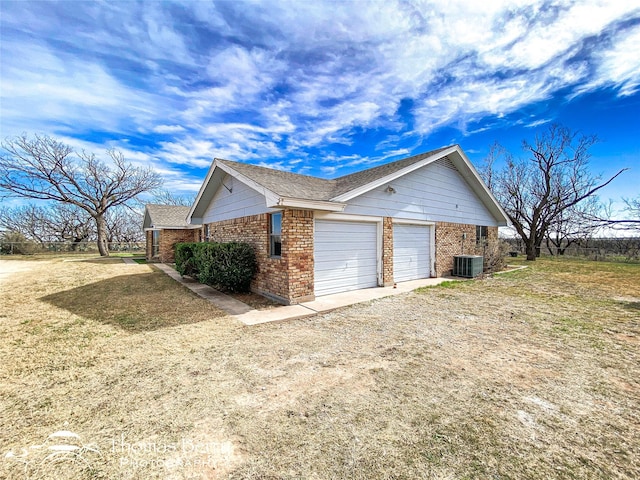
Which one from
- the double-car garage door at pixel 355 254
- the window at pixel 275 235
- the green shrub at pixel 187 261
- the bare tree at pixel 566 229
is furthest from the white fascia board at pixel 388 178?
the bare tree at pixel 566 229

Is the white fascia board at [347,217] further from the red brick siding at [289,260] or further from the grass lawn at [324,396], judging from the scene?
the grass lawn at [324,396]

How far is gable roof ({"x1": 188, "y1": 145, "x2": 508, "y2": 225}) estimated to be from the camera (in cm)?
684

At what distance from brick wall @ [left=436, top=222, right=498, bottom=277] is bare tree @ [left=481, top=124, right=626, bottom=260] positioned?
11.7 m

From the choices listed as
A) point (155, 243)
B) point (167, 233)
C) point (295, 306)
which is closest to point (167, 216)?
point (167, 233)

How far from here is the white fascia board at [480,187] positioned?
11.1m

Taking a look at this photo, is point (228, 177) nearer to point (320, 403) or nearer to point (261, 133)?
point (261, 133)

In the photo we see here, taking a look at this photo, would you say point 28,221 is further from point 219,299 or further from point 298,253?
point 298,253

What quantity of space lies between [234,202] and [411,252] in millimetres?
6809

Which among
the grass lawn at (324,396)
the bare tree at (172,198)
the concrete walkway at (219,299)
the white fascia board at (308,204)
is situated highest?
the bare tree at (172,198)

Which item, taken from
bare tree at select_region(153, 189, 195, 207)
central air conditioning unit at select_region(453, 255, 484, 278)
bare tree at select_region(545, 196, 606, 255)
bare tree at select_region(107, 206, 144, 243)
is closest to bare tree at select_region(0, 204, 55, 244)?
bare tree at select_region(107, 206, 144, 243)

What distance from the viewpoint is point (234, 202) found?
32.0 ft

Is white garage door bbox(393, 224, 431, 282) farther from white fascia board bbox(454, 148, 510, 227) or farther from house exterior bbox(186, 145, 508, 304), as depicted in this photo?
white fascia board bbox(454, 148, 510, 227)

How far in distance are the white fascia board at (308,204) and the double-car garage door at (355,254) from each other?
1.87ft

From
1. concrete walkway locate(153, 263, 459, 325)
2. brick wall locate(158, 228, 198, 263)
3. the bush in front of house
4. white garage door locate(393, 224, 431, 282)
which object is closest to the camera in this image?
concrete walkway locate(153, 263, 459, 325)
